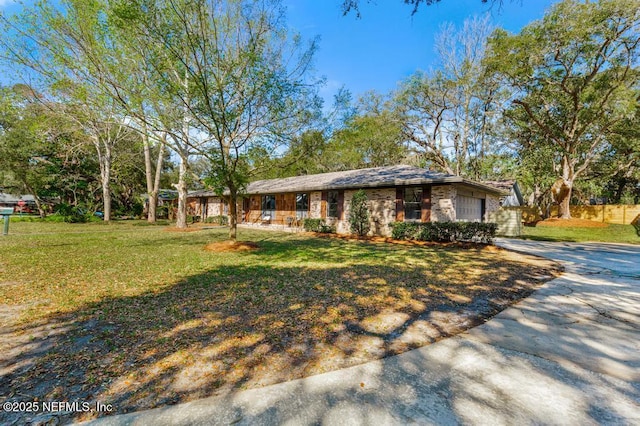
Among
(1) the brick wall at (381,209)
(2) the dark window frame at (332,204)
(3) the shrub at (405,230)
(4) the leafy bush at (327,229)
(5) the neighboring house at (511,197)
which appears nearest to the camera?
(3) the shrub at (405,230)

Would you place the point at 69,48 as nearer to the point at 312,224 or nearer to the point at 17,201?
the point at 312,224

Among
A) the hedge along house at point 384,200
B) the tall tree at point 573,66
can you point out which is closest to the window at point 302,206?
the hedge along house at point 384,200

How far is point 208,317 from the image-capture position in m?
3.71

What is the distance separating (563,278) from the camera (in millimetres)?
6113

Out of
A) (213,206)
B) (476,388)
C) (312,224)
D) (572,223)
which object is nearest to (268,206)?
(312,224)

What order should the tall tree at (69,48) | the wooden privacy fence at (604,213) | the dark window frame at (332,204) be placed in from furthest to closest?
the wooden privacy fence at (604,213) → the dark window frame at (332,204) → the tall tree at (69,48)

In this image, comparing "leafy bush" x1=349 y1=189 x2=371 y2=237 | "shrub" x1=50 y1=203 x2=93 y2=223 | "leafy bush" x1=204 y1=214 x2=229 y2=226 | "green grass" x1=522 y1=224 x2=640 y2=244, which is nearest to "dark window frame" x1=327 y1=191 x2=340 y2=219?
"leafy bush" x1=349 y1=189 x2=371 y2=237

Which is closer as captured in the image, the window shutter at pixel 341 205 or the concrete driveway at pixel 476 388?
the concrete driveway at pixel 476 388

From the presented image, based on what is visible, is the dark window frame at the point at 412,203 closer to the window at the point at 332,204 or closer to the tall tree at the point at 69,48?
the window at the point at 332,204

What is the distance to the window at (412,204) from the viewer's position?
12.9m

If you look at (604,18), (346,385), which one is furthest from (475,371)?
(604,18)

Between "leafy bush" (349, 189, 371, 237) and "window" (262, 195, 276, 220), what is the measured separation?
23.2 feet

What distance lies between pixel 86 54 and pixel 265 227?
13121mm

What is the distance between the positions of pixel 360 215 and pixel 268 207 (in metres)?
8.18
